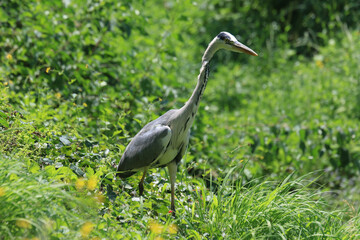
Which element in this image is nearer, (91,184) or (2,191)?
(2,191)

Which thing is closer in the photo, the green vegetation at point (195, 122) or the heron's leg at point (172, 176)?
the green vegetation at point (195, 122)

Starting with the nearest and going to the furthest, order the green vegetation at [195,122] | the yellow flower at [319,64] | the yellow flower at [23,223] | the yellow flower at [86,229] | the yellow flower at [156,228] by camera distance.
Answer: the yellow flower at [23,223] → the yellow flower at [86,229] → the yellow flower at [156,228] → the green vegetation at [195,122] → the yellow flower at [319,64]

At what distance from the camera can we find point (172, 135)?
3594mm

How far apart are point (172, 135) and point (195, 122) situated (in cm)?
147

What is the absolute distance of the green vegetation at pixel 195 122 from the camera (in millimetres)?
3213

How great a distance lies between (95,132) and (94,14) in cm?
153

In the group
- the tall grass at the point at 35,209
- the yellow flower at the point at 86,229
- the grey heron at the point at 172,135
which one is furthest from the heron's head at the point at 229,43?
the yellow flower at the point at 86,229

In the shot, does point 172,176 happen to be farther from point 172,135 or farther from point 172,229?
point 172,229

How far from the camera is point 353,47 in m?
7.36

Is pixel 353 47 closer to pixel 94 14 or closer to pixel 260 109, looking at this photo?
pixel 260 109

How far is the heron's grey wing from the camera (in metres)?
3.56

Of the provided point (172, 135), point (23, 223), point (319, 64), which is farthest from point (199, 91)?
point (319, 64)

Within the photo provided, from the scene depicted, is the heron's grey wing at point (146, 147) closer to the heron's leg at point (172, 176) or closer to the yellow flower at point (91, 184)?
the heron's leg at point (172, 176)

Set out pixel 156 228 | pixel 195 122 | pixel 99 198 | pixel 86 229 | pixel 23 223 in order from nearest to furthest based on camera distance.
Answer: pixel 23 223 → pixel 86 229 → pixel 156 228 → pixel 99 198 → pixel 195 122
